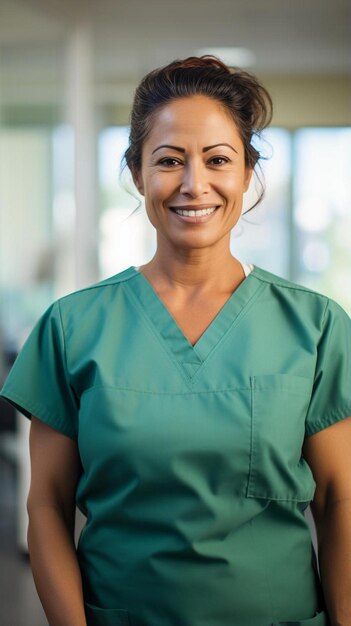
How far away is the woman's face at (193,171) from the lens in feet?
3.41

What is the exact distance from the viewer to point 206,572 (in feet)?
3.29

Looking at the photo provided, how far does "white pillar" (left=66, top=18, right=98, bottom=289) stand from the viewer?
4.28 meters

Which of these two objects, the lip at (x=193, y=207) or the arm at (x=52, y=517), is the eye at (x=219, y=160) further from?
the arm at (x=52, y=517)

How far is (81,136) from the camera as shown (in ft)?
14.2

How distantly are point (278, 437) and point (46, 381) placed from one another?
301 millimetres

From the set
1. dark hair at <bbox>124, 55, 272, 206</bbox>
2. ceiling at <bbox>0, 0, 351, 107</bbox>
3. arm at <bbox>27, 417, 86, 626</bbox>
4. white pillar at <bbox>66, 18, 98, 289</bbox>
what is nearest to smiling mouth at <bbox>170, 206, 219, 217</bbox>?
dark hair at <bbox>124, 55, 272, 206</bbox>

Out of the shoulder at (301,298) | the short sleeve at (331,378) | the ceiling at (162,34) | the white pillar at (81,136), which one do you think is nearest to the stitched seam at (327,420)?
the short sleeve at (331,378)

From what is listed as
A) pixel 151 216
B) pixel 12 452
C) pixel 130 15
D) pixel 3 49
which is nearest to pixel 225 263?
pixel 151 216

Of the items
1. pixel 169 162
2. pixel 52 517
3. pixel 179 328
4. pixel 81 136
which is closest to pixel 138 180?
pixel 169 162

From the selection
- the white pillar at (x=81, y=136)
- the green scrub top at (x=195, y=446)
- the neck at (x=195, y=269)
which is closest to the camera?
the green scrub top at (x=195, y=446)

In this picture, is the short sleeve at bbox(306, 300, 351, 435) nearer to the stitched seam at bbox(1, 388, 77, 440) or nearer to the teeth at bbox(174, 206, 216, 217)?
the teeth at bbox(174, 206, 216, 217)

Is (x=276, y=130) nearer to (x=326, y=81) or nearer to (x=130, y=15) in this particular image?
(x=326, y=81)

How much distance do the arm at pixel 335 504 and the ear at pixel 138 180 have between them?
38 cm

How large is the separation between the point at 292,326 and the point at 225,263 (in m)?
0.12
